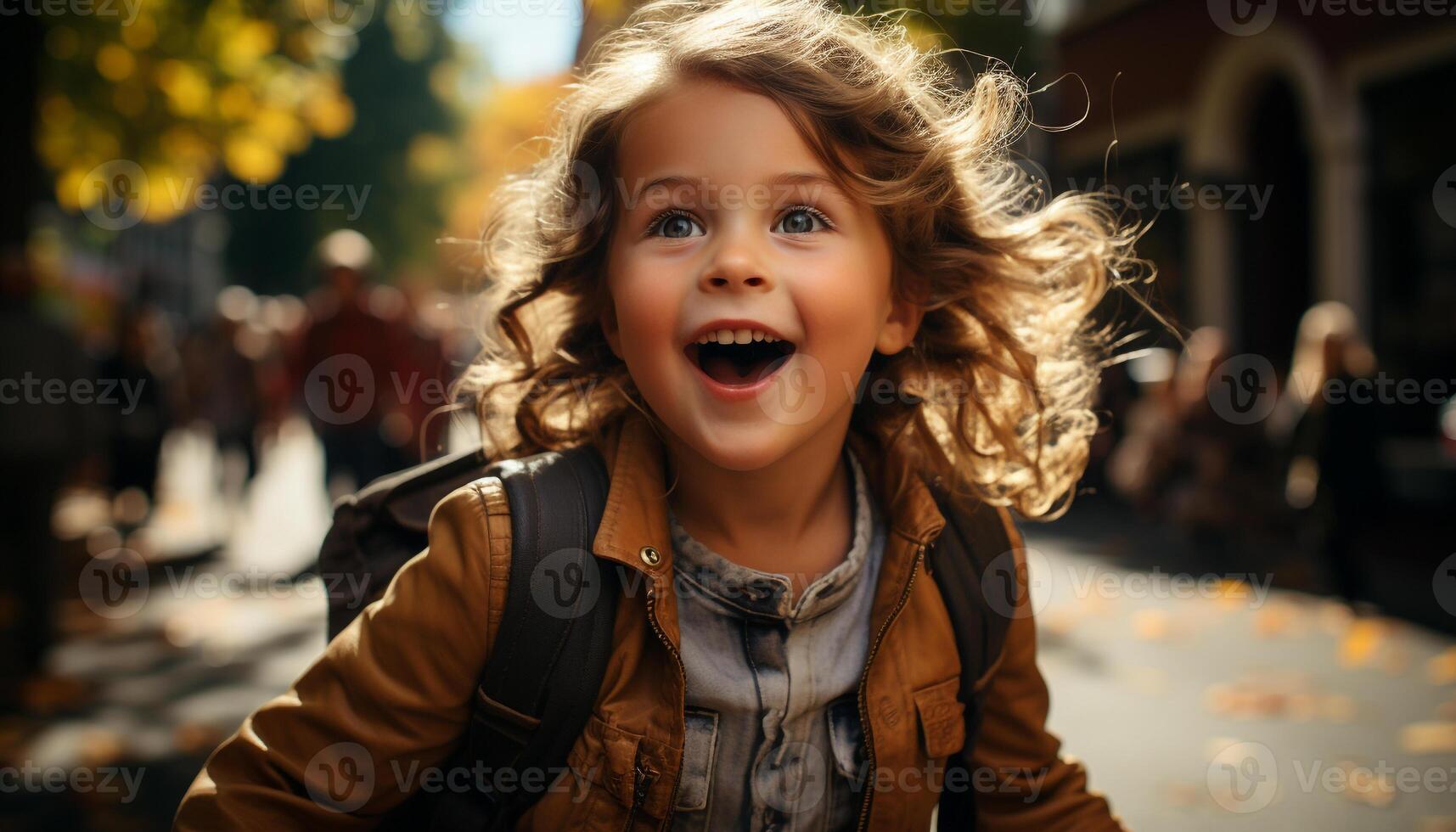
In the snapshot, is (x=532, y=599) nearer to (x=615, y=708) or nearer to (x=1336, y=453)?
(x=615, y=708)

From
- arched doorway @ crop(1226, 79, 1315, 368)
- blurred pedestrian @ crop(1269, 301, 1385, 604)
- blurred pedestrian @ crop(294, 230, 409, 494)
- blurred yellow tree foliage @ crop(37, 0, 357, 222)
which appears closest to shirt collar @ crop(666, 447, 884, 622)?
blurred pedestrian @ crop(1269, 301, 1385, 604)

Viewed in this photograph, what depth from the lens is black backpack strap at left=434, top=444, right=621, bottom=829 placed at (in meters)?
1.74

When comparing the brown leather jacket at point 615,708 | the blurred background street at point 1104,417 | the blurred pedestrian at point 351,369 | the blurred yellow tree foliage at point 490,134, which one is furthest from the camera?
the blurred yellow tree foliage at point 490,134

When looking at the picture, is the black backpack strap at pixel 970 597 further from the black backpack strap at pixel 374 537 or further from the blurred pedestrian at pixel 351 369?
the blurred pedestrian at pixel 351 369

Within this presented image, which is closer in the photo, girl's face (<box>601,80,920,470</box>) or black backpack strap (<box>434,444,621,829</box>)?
black backpack strap (<box>434,444,621,829</box>)

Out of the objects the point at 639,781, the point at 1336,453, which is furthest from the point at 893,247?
the point at 1336,453

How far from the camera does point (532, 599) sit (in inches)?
69.0

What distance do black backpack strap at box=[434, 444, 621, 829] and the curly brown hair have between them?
415mm

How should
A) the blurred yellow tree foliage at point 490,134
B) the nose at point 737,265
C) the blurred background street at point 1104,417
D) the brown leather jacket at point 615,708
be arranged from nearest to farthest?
1. the brown leather jacket at point 615,708
2. the nose at point 737,265
3. the blurred background street at point 1104,417
4. the blurred yellow tree foliage at point 490,134

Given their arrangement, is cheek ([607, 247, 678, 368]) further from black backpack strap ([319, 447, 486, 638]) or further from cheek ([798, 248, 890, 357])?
black backpack strap ([319, 447, 486, 638])

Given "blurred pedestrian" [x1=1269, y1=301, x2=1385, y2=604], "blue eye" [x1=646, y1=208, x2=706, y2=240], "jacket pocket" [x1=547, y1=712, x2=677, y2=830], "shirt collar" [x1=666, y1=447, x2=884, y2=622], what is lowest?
"jacket pocket" [x1=547, y1=712, x2=677, y2=830]

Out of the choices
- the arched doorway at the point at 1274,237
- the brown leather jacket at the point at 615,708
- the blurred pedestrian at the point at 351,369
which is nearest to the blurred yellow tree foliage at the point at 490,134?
the arched doorway at the point at 1274,237

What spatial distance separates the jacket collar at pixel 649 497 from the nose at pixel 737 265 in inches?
14.7

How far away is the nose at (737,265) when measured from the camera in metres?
1.82
